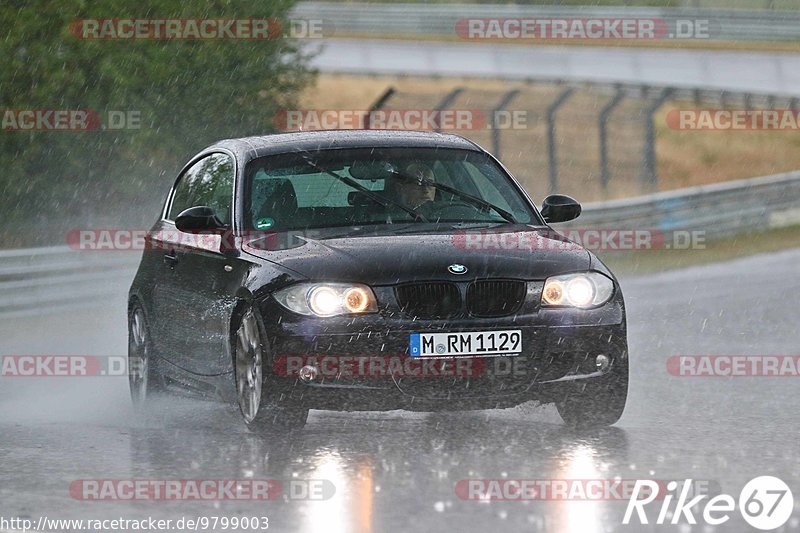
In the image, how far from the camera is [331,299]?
8.95 meters

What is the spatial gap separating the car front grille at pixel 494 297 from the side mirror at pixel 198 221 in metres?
1.84

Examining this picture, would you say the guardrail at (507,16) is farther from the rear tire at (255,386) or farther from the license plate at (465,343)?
the license plate at (465,343)

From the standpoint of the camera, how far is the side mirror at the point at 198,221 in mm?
10109

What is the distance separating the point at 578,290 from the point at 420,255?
2.77 ft

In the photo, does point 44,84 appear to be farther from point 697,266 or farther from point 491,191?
point 491,191

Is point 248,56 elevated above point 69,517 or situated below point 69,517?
above

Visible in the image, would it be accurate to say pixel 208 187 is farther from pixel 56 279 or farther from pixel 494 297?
pixel 56 279

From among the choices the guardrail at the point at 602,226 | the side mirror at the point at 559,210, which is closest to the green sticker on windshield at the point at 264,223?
the side mirror at the point at 559,210

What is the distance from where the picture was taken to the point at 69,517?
7.34 metres

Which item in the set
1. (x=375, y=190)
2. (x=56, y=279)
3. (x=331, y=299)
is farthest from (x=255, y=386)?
(x=56, y=279)

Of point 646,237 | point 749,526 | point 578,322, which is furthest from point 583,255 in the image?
point 646,237

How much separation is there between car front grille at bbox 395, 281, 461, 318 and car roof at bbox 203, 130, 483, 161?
1.77 meters

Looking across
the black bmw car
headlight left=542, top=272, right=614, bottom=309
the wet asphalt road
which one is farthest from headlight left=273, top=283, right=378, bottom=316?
headlight left=542, top=272, right=614, bottom=309

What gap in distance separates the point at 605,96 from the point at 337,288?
38414 millimetres
